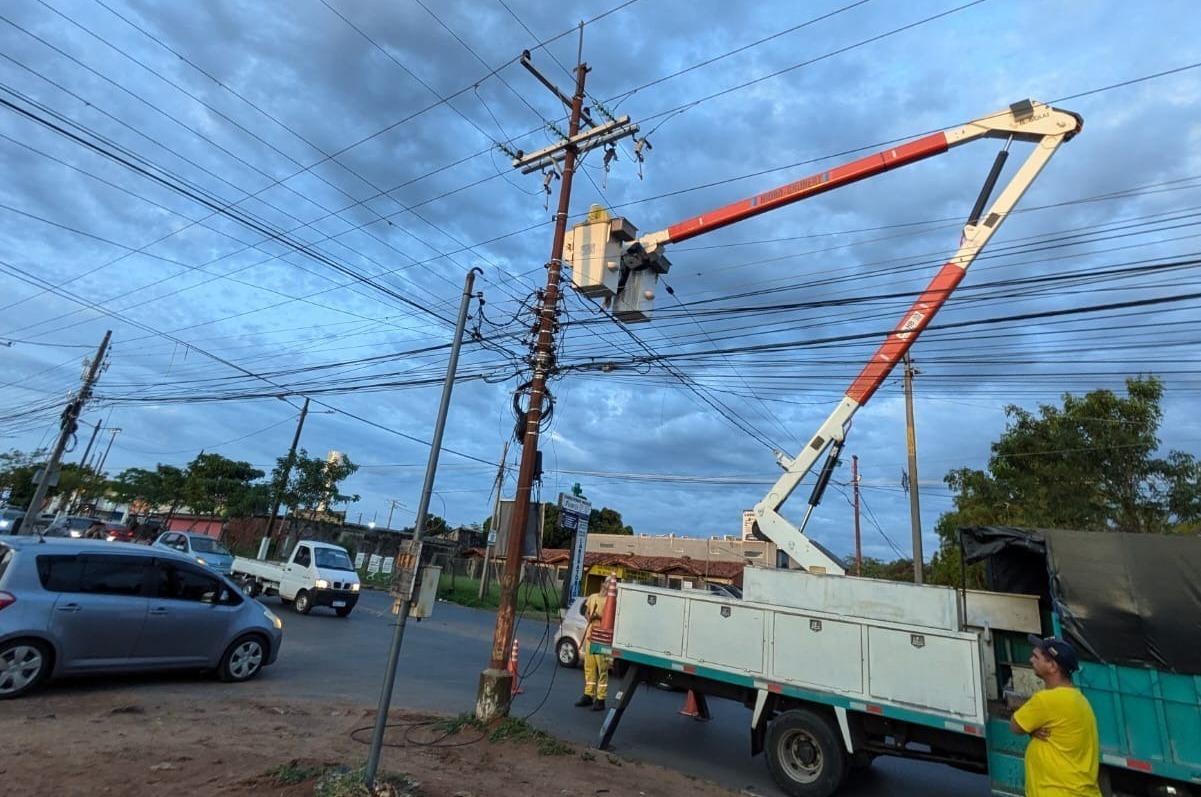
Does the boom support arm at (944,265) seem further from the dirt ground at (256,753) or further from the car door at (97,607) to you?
the car door at (97,607)

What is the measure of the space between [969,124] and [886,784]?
370 inches

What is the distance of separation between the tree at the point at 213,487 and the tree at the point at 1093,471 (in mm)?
40550

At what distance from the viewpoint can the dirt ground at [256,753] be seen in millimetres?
5094

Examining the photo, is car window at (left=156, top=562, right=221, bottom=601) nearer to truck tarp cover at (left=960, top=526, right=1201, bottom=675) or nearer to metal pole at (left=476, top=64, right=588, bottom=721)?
metal pole at (left=476, top=64, right=588, bottom=721)

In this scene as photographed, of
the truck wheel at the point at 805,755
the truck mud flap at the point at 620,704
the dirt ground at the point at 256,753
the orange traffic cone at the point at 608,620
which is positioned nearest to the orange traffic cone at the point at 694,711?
the truck mud flap at the point at 620,704

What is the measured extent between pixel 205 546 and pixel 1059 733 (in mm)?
23309

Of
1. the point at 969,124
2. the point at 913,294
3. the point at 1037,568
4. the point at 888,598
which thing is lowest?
the point at 888,598

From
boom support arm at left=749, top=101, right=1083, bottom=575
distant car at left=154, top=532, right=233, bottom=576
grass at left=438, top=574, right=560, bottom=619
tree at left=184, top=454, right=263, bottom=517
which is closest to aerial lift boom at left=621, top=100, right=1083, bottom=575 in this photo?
boom support arm at left=749, top=101, right=1083, bottom=575

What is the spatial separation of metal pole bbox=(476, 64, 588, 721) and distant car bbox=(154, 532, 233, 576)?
1537cm

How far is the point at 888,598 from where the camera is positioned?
24.3ft

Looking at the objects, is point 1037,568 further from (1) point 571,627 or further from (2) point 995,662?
(1) point 571,627

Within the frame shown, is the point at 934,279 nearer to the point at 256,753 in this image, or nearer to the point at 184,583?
the point at 256,753

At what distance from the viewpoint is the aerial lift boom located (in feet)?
31.4

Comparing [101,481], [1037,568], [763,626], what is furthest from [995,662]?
[101,481]
